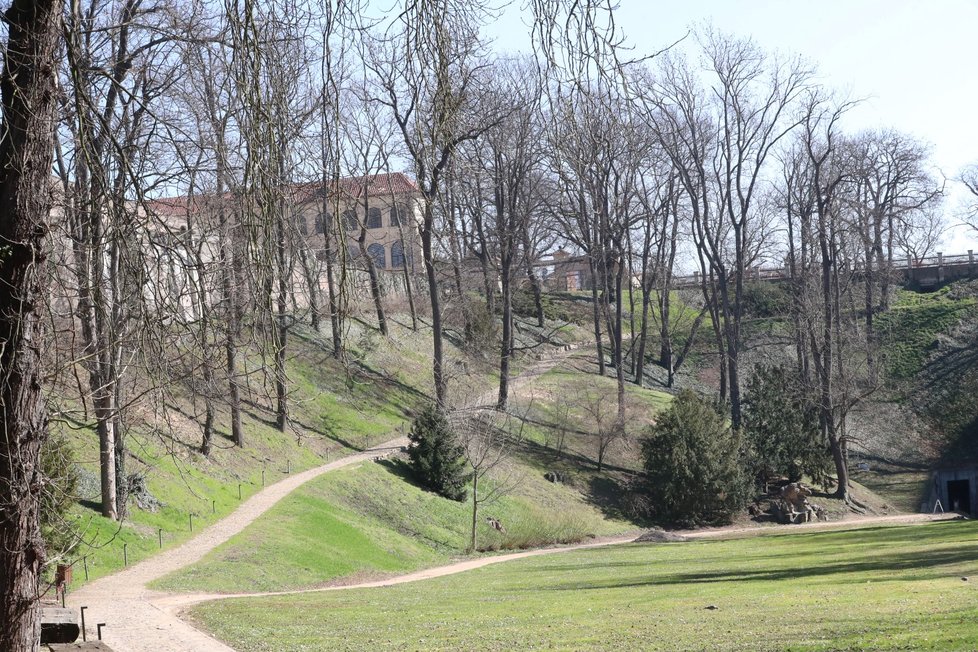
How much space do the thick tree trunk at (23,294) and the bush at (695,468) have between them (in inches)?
1274

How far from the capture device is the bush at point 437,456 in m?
32.9

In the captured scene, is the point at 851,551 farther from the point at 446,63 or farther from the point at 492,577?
the point at 446,63

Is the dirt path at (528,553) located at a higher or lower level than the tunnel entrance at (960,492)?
higher

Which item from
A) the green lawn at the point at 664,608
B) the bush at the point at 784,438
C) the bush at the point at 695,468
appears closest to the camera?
the green lawn at the point at 664,608

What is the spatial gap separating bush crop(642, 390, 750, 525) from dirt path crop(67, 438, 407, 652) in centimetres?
1477

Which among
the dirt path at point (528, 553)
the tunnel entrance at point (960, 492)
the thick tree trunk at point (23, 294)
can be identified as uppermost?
the thick tree trunk at point (23, 294)

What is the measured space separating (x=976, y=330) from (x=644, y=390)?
69.0ft

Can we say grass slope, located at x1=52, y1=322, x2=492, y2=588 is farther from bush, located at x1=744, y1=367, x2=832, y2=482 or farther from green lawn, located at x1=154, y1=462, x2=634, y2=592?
bush, located at x1=744, y1=367, x2=832, y2=482

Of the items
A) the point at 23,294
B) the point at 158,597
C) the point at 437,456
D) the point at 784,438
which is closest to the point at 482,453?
the point at 437,456

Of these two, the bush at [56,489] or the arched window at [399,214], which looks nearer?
the arched window at [399,214]

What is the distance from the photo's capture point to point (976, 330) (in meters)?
55.9

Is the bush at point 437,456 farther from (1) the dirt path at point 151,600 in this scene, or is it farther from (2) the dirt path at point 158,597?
(1) the dirt path at point 151,600

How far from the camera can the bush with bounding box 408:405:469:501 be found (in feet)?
108

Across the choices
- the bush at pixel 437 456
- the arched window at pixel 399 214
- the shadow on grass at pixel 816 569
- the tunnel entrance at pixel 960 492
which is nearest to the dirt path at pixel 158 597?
the bush at pixel 437 456
